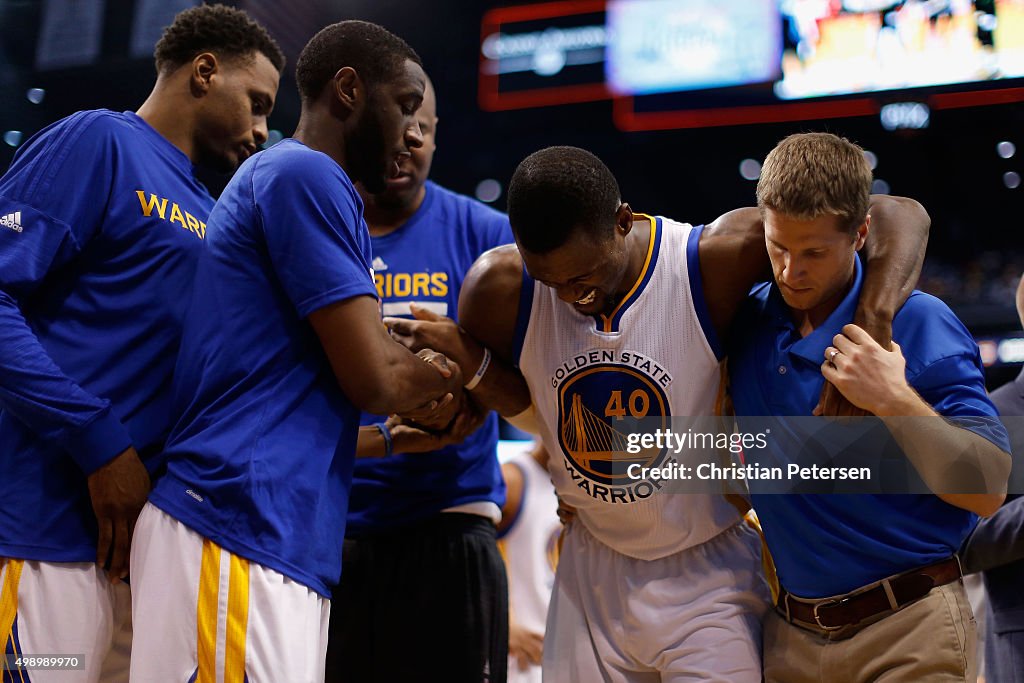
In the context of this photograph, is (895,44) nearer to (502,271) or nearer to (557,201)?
(502,271)

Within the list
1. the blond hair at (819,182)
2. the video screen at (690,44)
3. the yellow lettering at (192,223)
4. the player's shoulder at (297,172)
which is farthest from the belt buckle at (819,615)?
the video screen at (690,44)

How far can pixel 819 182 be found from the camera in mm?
1915

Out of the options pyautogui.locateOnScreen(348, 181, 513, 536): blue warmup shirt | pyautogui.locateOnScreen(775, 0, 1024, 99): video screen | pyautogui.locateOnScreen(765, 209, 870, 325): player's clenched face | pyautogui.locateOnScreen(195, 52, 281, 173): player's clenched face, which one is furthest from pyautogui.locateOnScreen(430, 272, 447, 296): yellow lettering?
pyautogui.locateOnScreen(775, 0, 1024, 99): video screen

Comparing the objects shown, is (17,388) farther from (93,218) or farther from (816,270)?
(816,270)

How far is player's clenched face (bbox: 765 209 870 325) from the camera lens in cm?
191

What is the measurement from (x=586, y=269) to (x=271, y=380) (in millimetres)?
678

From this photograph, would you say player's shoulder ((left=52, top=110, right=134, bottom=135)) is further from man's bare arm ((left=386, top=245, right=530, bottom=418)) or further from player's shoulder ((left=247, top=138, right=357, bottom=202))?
man's bare arm ((left=386, top=245, right=530, bottom=418))

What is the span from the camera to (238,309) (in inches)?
73.1

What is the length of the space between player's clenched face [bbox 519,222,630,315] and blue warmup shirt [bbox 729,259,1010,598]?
0.35 metres

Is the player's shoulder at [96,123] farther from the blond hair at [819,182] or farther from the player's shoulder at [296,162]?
the blond hair at [819,182]

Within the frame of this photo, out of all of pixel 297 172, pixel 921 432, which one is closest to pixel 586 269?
pixel 297 172

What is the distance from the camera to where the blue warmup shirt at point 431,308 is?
8.38ft

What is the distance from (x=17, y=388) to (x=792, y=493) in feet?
5.03

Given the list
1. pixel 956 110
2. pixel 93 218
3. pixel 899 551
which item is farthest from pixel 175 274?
A: pixel 956 110
